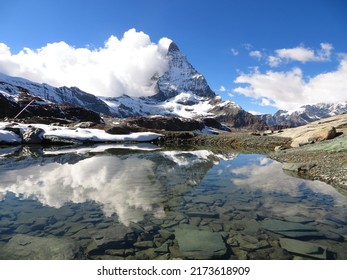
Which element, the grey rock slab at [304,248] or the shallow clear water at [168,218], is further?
the shallow clear water at [168,218]

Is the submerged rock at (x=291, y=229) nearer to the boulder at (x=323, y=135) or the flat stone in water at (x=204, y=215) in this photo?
the flat stone in water at (x=204, y=215)

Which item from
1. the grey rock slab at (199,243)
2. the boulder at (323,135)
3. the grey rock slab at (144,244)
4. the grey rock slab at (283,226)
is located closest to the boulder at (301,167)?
the grey rock slab at (283,226)

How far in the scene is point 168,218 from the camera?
10.4 metres

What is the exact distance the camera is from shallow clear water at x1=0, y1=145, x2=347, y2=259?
311 inches

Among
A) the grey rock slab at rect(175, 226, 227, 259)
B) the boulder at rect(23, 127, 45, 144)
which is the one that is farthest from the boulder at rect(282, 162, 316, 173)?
the boulder at rect(23, 127, 45, 144)

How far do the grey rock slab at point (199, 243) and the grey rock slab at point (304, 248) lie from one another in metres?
1.88

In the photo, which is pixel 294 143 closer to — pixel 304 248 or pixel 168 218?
pixel 168 218

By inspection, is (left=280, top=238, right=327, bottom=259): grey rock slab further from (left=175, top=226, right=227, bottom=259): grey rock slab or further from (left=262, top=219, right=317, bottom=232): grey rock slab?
(left=175, top=226, right=227, bottom=259): grey rock slab

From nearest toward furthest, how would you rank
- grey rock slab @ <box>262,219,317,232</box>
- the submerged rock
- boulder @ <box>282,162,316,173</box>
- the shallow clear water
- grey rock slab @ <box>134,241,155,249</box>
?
1. the shallow clear water
2. grey rock slab @ <box>134,241,155,249</box>
3. the submerged rock
4. grey rock slab @ <box>262,219,317,232</box>
5. boulder @ <box>282,162,316,173</box>

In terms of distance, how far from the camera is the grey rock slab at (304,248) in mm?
7703

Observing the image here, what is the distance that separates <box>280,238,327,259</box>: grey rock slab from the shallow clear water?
3 centimetres

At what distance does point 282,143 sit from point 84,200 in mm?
41009

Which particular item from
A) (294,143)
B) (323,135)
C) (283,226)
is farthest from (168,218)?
(294,143)

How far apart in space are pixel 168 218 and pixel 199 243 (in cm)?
238
